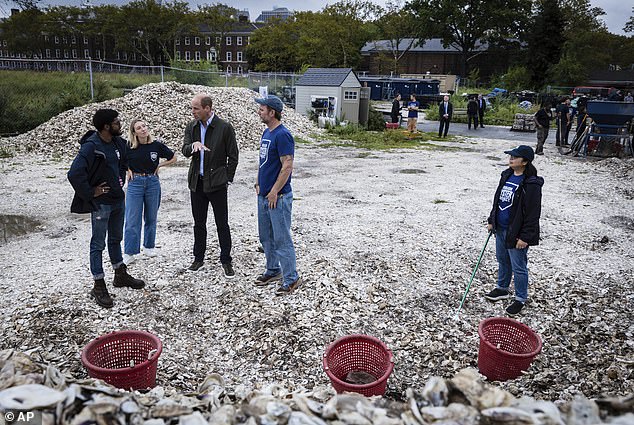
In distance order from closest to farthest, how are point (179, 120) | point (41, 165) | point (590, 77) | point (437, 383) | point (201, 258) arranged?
point (437, 383) < point (201, 258) < point (41, 165) < point (179, 120) < point (590, 77)

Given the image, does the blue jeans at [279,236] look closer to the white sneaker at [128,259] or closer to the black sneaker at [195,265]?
the black sneaker at [195,265]

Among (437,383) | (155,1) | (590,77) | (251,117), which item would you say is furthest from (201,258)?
(155,1)

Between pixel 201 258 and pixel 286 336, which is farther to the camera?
pixel 201 258

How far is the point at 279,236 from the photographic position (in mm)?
5051

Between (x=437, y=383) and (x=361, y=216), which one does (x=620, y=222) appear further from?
(x=437, y=383)

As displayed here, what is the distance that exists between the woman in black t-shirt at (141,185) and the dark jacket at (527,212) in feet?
14.0

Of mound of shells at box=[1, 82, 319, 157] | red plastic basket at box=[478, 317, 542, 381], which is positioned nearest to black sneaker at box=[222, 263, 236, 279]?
red plastic basket at box=[478, 317, 542, 381]

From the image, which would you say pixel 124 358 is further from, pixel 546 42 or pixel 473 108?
pixel 546 42

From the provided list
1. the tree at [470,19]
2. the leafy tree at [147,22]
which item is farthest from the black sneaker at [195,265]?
the leafy tree at [147,22]

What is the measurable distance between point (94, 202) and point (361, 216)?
4.87 m

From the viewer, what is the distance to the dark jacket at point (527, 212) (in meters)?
4.52

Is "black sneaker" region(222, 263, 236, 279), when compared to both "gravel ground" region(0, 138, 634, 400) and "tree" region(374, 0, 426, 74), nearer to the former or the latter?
"gravel ground" region(0, 138, 634, 400)

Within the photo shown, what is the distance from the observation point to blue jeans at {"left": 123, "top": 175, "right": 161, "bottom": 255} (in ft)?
19.0

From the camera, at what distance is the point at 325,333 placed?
4582 mm
